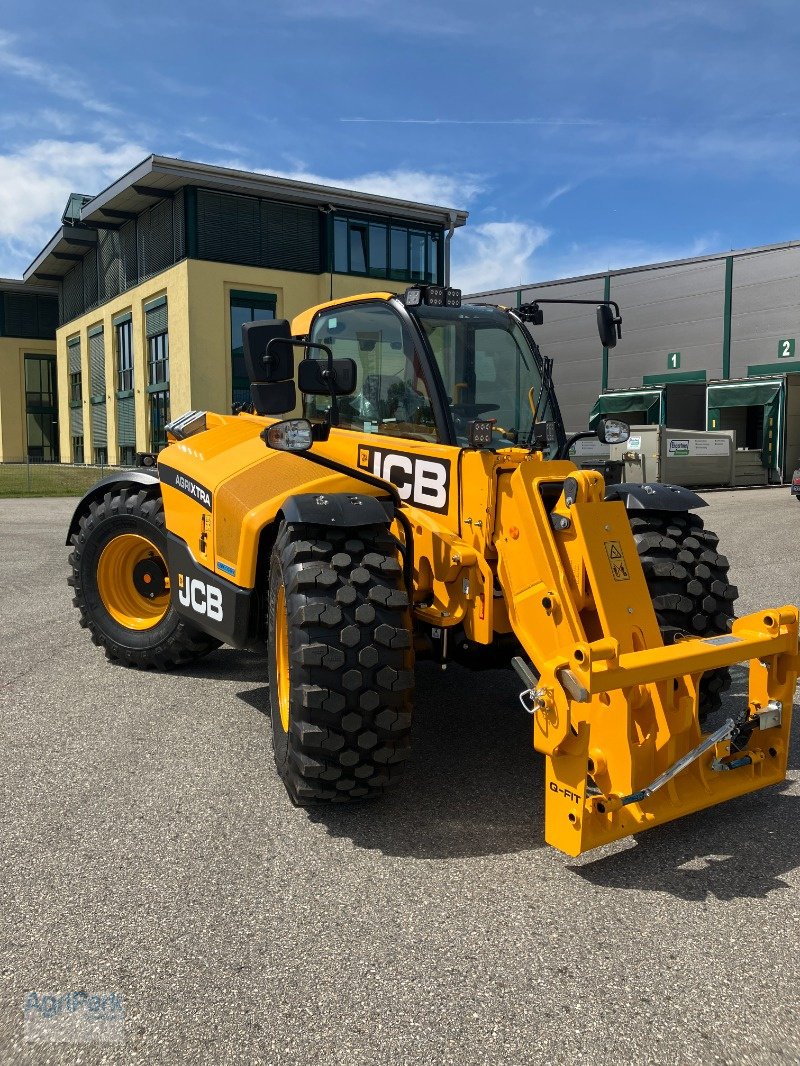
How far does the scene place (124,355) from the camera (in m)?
34.7

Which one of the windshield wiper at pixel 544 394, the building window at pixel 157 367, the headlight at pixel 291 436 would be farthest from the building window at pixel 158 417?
the headlight at pixel 291 436

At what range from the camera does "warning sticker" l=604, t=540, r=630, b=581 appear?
11.8ft

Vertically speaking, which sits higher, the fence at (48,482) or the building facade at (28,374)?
the building facade at (28,374)

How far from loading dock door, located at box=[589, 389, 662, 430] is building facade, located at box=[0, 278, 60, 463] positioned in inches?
1112

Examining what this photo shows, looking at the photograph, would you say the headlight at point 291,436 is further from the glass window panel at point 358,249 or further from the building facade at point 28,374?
the building facade at point 28,374

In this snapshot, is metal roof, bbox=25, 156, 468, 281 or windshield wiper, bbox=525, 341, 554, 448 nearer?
windshield wiper, bbox=525, 341, 554, 448

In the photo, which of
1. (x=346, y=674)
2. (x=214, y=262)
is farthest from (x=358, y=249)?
(x=346, y=674)

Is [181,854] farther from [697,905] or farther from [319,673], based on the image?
[697,905]

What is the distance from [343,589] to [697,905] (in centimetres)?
171

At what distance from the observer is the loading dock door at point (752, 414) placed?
94.6ft

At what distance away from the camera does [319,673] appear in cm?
353

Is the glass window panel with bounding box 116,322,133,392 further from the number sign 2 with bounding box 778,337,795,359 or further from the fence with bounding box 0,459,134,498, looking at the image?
the number sign 2 with bounding box 778,337,795,359

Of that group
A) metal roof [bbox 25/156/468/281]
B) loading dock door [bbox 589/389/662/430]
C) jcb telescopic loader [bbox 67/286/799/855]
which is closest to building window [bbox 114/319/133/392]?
metal roof [bbox 25/156/468/281]

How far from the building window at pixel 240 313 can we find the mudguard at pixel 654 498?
2526 cm
